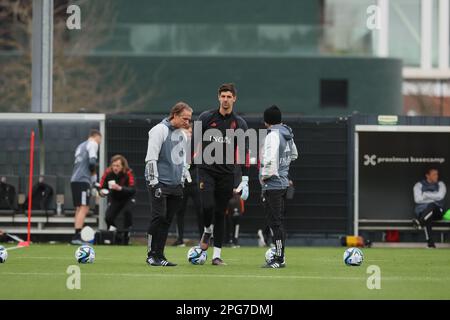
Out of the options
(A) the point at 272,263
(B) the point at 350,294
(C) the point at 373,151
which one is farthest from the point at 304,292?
(C) the point at 373,151

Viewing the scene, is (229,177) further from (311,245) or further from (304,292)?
(311,245)

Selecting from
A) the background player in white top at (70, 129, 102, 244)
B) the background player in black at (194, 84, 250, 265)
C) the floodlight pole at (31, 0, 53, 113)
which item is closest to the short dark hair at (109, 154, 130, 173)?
the background player in white top at (70, 129, 102, 244)

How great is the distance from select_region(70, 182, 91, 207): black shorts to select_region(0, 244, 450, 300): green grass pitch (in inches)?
Result: 178

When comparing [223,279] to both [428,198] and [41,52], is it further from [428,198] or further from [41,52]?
[41,52]

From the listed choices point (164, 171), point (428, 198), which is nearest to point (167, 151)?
point (164, 171)

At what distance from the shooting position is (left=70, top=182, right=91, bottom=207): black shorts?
23.3 meters

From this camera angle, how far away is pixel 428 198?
970 inches

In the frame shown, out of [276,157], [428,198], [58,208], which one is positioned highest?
Answer: [276,157]

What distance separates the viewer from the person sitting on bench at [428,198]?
79.0ft

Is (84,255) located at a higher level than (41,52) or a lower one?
lower

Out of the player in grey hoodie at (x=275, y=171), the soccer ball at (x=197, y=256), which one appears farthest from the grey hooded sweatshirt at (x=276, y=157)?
the soccer ball at (x=197, y=256)

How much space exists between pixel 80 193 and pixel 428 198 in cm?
736

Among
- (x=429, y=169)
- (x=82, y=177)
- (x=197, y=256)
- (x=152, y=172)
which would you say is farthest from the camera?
(x=429, y=169)

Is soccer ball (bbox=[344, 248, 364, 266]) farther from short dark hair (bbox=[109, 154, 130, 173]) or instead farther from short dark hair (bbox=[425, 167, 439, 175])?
short dark hair (bbox=[425, 167, 439, 175])
